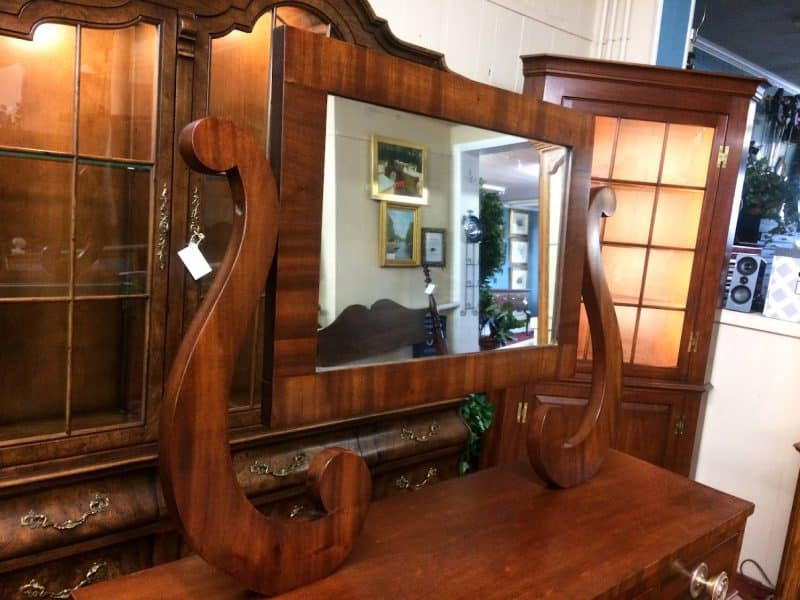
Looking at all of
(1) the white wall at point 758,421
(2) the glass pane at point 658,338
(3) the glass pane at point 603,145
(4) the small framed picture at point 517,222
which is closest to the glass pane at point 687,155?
(3) the glass pane at point 603,145

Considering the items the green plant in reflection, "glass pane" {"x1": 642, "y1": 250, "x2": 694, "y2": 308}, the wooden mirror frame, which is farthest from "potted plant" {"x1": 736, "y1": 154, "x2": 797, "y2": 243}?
the wooden mirror frame

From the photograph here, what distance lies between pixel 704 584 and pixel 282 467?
1.05m

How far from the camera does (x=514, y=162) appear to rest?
108cm

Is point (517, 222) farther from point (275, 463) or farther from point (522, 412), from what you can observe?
point (522, 412)

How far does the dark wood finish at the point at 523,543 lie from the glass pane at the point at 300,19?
46.4 inches

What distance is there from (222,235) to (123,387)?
17.6 inches

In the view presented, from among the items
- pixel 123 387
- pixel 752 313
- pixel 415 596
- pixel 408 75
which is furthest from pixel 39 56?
pixel 752 313

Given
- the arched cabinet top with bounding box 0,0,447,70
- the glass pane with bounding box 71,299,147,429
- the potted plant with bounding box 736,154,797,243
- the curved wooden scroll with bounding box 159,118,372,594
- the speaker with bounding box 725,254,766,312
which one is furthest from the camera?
the potted plant with bounding box 736,154,797,243

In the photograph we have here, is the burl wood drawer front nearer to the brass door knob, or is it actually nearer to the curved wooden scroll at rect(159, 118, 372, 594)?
the curved wooden scroll at rect(159, 118, 372, 594)

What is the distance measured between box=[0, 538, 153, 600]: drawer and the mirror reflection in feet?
3.21

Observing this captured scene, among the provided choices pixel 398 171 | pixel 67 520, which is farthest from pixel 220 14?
pixel 67 520

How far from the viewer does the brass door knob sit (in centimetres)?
105

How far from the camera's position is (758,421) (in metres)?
2.50

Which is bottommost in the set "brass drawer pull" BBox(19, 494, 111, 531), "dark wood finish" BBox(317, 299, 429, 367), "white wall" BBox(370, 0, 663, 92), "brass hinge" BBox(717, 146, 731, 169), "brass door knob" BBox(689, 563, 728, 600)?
"brass drawer pull" BBox(19, 494, 111, 531)
